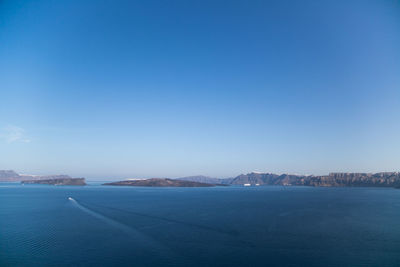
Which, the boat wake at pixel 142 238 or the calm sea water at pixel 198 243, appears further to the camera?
the boat wake at pixel 142 238

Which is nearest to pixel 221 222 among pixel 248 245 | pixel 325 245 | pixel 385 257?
pixel 248 245

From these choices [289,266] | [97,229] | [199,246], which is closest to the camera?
[289,266]

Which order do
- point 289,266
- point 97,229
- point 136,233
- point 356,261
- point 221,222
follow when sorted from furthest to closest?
point 221,222 → point 97,229 → point 136,233 → point 356,261 → point 289,266

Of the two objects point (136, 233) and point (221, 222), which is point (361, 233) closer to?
point (221, 222)

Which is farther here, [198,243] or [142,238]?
[142,238]

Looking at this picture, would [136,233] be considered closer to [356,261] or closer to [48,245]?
[48,245]

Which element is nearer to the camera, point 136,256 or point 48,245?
point 136,256

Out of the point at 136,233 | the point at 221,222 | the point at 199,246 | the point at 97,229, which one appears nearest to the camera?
the point at 199,246

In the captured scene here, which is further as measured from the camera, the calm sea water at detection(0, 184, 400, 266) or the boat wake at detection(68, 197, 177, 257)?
the boat wake at detection(68, 197, 177, 257)

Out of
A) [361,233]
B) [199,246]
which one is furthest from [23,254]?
[361,233]
